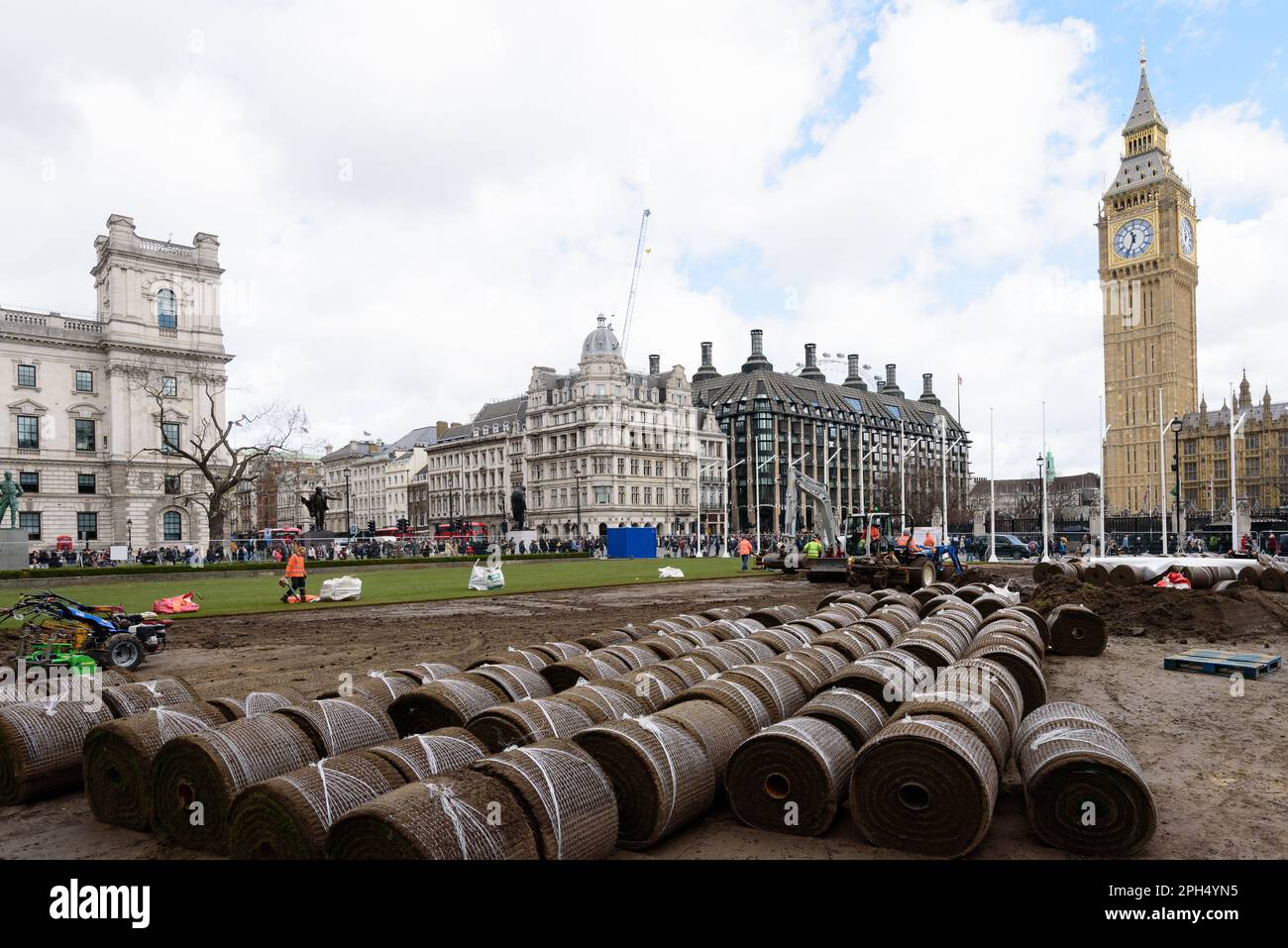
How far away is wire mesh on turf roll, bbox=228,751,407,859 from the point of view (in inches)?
271

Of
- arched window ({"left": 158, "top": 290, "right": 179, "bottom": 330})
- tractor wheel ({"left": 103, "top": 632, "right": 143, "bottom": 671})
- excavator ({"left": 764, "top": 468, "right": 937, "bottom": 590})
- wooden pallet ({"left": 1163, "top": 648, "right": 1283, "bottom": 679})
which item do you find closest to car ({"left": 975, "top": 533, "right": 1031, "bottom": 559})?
excavator ({"left": 764, "top": 468, "right": 937, "bottom": 590})

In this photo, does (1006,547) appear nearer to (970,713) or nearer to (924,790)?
(970,713)

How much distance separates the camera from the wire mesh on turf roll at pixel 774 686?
1033 centimetres

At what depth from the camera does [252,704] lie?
1003 cm

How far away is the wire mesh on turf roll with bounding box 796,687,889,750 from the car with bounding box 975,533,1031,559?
2379 inches

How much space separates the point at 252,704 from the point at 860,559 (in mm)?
28334

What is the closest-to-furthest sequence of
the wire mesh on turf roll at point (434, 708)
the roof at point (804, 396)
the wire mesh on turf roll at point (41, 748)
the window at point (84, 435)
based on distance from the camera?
1. the wire mesh on turf roll at point (41, 748)
2. the wire mesh on turf roll at point (434, 708)
3. the window at point (84, 435)
4. the roof at point (804, 396)

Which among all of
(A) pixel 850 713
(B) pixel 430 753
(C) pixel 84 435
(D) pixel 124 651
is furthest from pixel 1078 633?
(C) pixel 84 435

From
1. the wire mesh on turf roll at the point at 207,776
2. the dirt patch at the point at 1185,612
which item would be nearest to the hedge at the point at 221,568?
the dirt patch at the point at 1185,612

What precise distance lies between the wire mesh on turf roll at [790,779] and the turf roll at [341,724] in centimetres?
412

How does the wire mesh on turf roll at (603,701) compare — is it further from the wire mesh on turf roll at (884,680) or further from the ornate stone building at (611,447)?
the ornate stone building at (611,447)

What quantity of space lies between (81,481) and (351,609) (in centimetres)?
6243
